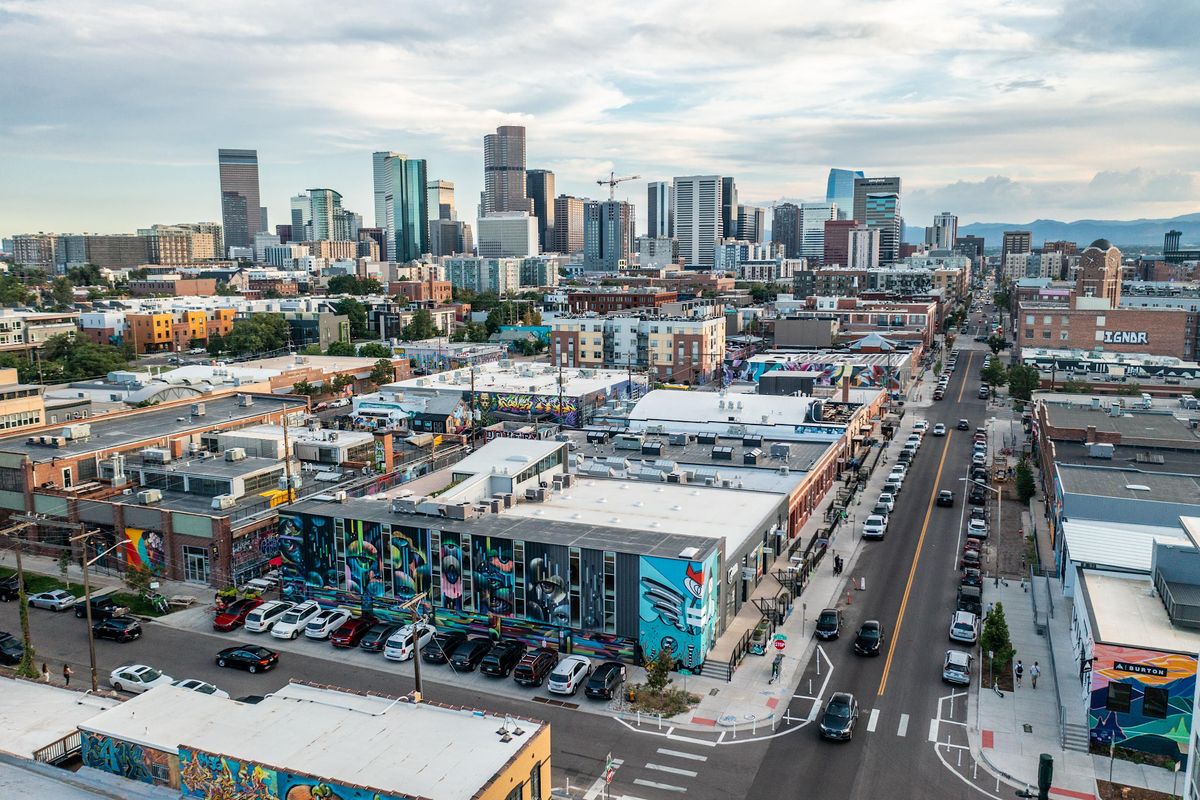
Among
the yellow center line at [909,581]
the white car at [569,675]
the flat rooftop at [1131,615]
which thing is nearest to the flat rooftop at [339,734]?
the white car at [569,675]

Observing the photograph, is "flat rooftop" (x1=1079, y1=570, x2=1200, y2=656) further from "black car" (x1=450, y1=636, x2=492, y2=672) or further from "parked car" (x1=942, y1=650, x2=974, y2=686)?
"black car" (x1=450, y1=636, x2=492, y2=672)

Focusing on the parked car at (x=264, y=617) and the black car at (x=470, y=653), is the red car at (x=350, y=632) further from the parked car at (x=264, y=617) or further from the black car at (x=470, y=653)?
the black car at (x=470, y=653)

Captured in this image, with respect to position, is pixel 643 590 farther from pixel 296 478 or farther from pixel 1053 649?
pixel 296 478

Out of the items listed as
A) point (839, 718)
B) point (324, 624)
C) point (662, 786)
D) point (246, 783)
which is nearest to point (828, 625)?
point (839, 718)

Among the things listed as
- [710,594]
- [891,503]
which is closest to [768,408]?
[891,503]

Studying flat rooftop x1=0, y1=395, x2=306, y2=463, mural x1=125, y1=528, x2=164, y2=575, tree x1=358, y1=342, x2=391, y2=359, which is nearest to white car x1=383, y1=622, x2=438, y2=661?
mural x1=125, y1=528, x2=164, y2=575
